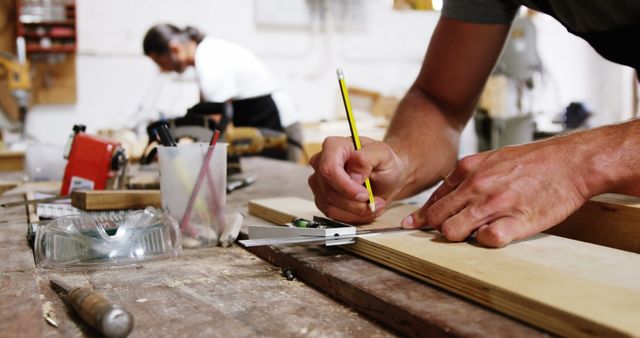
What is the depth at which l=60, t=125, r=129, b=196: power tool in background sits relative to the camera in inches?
58.1

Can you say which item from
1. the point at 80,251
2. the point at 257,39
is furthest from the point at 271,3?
the point at 80,251

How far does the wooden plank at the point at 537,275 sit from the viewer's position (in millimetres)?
542

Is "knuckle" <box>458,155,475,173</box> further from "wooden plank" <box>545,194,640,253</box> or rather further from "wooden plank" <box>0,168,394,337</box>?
"wooden plank" <box>0,168,394,337</box>

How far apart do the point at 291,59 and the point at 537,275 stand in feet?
16.5

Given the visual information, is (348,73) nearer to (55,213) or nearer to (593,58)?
(593,58)

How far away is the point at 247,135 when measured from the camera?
2.76m

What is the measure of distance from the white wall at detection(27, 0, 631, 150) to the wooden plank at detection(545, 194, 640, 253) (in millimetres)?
4047

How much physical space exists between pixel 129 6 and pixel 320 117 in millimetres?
1889

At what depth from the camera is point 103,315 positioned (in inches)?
23.0

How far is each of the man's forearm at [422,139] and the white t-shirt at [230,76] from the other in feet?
8.47

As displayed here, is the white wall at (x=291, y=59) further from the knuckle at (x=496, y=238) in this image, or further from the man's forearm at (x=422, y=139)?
the knuckle at (x=496, y=238)

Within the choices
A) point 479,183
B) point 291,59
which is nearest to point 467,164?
point 479,183

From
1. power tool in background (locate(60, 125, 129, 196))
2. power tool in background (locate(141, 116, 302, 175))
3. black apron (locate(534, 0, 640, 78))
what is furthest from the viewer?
power tool in background (locate(141, 116, 302, 175))

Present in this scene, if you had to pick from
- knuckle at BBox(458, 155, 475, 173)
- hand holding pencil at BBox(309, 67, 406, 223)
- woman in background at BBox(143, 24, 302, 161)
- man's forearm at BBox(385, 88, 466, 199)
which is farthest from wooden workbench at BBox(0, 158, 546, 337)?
woman in background at BBox(143, 24, 302, 161)
